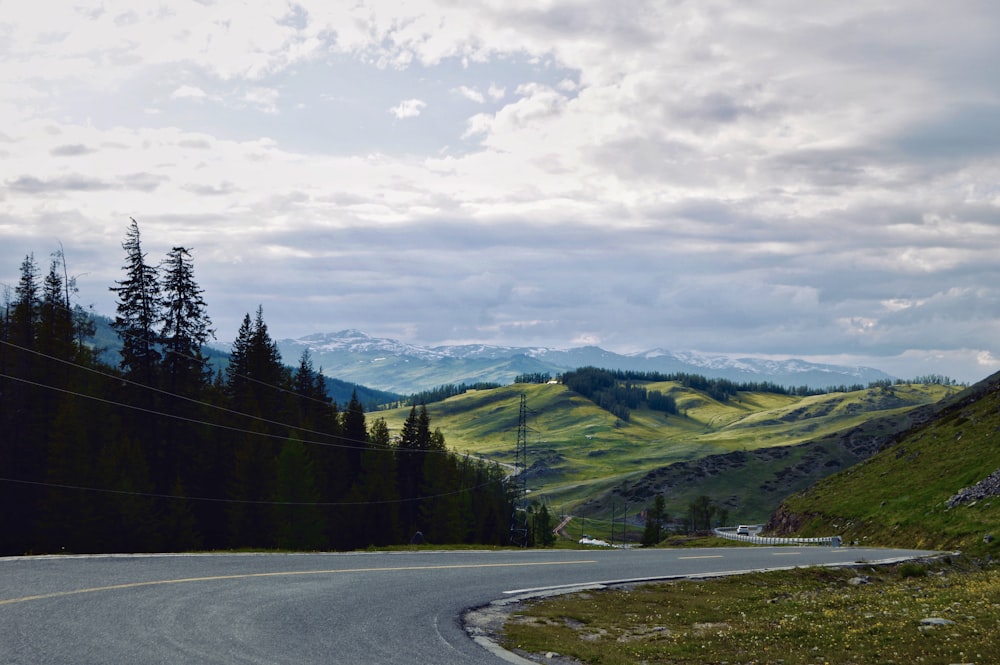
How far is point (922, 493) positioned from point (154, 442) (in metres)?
63.0

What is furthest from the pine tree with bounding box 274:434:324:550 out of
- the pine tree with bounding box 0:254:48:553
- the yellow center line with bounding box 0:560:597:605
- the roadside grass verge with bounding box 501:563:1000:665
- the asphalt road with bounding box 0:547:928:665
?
the roadside grass verge with bounding box 501:563:1000:665

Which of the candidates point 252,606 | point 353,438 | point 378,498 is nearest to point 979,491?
point 378,498

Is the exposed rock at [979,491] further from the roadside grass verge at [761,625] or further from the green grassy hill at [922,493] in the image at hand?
the roadside grass verge at [761,625]

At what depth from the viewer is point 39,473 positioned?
58125 mm

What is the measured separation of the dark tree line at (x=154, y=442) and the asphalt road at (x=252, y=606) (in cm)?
3668

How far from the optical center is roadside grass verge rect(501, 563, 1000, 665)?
1578 cm

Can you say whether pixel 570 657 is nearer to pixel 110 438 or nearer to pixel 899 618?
pixel 899 618

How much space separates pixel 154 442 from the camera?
6444 centimetres

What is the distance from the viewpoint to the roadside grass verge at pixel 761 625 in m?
15.8

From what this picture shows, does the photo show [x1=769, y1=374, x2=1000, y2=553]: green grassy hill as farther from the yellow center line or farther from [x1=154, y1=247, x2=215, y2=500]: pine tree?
[x1=154, y1=247, x2=215, y2=500]: pine tree

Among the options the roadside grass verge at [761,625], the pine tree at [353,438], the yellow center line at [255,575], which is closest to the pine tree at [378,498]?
the pine tree at [353,438]

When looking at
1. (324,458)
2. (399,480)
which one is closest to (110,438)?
(324,458)

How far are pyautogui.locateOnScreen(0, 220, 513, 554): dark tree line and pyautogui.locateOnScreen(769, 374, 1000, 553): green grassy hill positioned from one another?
47524 mm

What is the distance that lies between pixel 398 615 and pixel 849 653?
9310 millimetres
